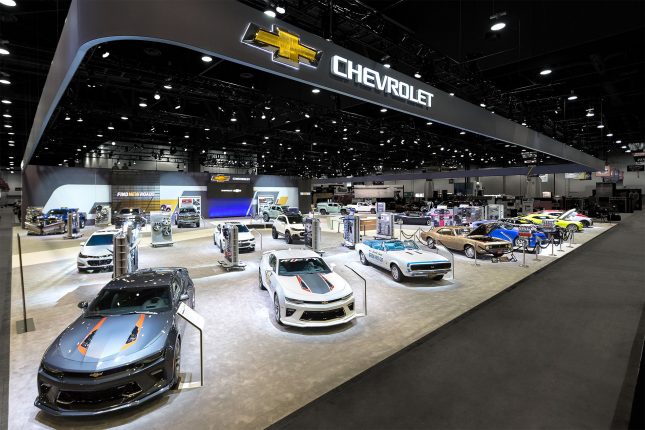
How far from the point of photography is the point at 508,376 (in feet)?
13.1

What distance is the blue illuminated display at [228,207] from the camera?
30.1m

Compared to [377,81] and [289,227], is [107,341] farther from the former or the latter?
[289,227]

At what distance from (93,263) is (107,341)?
7545 millimetres

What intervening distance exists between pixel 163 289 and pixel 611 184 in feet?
145

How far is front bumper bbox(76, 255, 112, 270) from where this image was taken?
9.82 metres

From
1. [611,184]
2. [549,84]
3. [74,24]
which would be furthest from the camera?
[611,184]

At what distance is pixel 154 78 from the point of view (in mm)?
11430

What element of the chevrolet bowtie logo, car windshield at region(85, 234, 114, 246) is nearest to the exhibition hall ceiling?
the chevrolet bowtie logo

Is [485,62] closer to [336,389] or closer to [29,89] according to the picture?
[336,389]

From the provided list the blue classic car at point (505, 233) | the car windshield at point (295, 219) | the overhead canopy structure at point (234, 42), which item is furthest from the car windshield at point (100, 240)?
the blue classic car at point (505, 233)

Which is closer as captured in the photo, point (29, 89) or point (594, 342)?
point (594, 342)

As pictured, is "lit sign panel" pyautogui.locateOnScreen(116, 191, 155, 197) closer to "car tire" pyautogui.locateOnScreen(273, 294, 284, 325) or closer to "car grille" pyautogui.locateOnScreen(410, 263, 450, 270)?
"car tire" pyautogui.locateOnScreen(273, 294, 284, 325)

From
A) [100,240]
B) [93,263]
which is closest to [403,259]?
[93,263]

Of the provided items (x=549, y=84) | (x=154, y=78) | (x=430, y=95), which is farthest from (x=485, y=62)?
(x=154, y=78)
